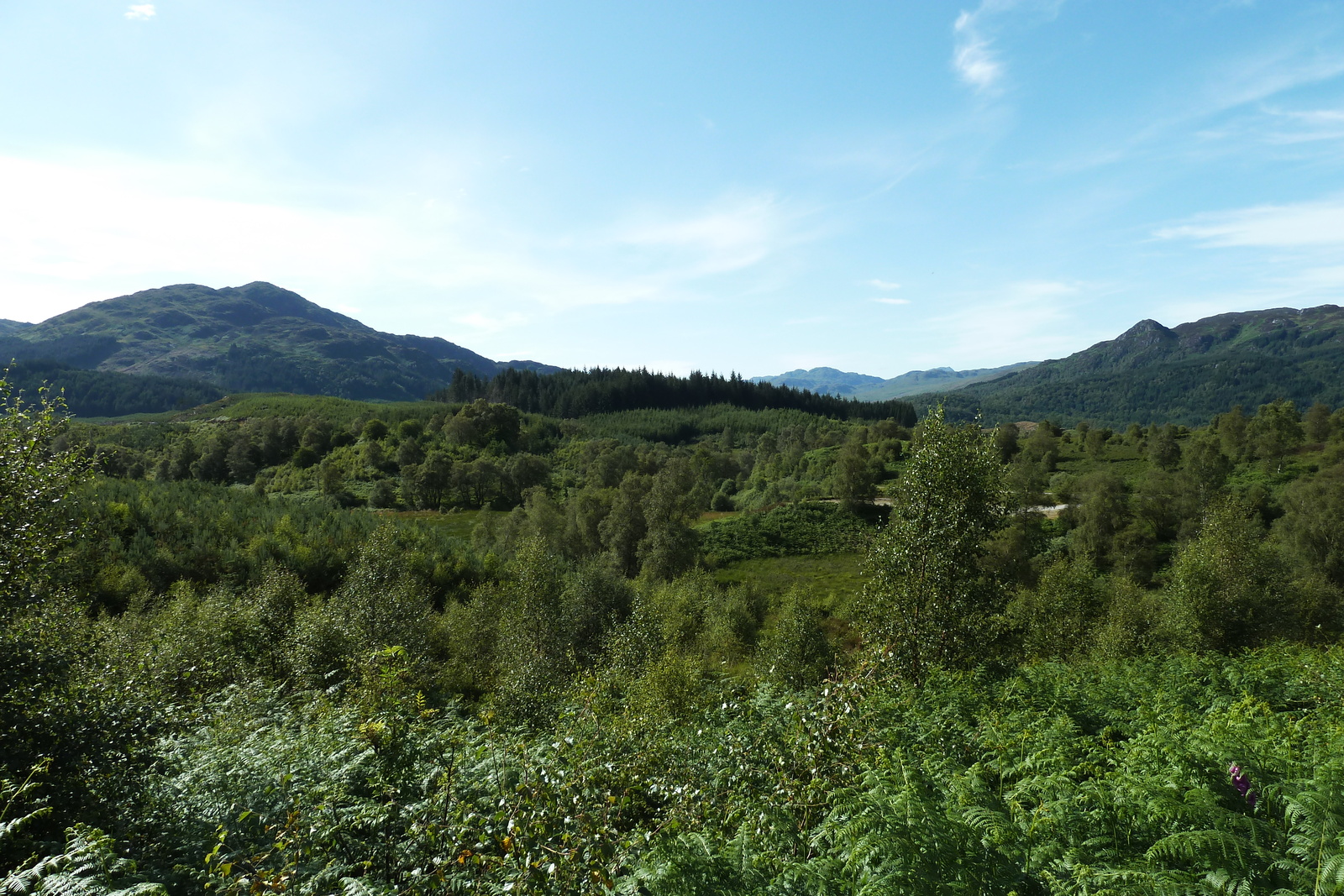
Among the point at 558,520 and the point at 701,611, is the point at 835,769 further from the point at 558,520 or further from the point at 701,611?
the point at 558,520

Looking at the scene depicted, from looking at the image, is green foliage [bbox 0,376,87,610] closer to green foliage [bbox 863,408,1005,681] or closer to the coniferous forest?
the coniferous forest

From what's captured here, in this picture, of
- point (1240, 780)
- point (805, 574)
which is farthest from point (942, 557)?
point (805, 574)

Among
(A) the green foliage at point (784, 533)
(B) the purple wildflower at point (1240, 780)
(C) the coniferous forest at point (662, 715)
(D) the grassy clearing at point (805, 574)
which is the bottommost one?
(D) the grassy clearing at point (805, 574)

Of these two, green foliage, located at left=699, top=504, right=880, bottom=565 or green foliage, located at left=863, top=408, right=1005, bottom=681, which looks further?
green foliage, located at left=699, top=504, right=880, bottom=565

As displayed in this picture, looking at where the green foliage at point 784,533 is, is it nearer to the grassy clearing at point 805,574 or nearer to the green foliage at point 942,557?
the grassy clearing at point 805,574

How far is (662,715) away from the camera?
54.9 ft

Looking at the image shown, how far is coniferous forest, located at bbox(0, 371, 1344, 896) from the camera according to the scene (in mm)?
5355

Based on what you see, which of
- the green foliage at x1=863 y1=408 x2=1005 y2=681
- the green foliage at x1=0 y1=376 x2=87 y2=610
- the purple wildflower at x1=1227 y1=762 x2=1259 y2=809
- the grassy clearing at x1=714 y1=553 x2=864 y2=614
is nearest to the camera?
the purple wildflower at x1=1227 y1=762 x2=1259 y2=809

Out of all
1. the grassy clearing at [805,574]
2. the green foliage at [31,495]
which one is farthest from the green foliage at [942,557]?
the grassy clearing at [805,574]

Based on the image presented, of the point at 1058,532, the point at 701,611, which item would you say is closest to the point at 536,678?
the point at 701,611

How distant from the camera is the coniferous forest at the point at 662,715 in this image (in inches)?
211

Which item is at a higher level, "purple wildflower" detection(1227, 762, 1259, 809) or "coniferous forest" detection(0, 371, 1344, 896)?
"purple wildflower" detection(1227, 762, 1259, 809)

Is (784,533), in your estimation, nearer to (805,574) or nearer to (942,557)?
(805,574)

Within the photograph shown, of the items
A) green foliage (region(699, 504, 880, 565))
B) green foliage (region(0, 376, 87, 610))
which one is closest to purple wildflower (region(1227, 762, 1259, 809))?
green foliage (region(0, 376, 87, 610))
